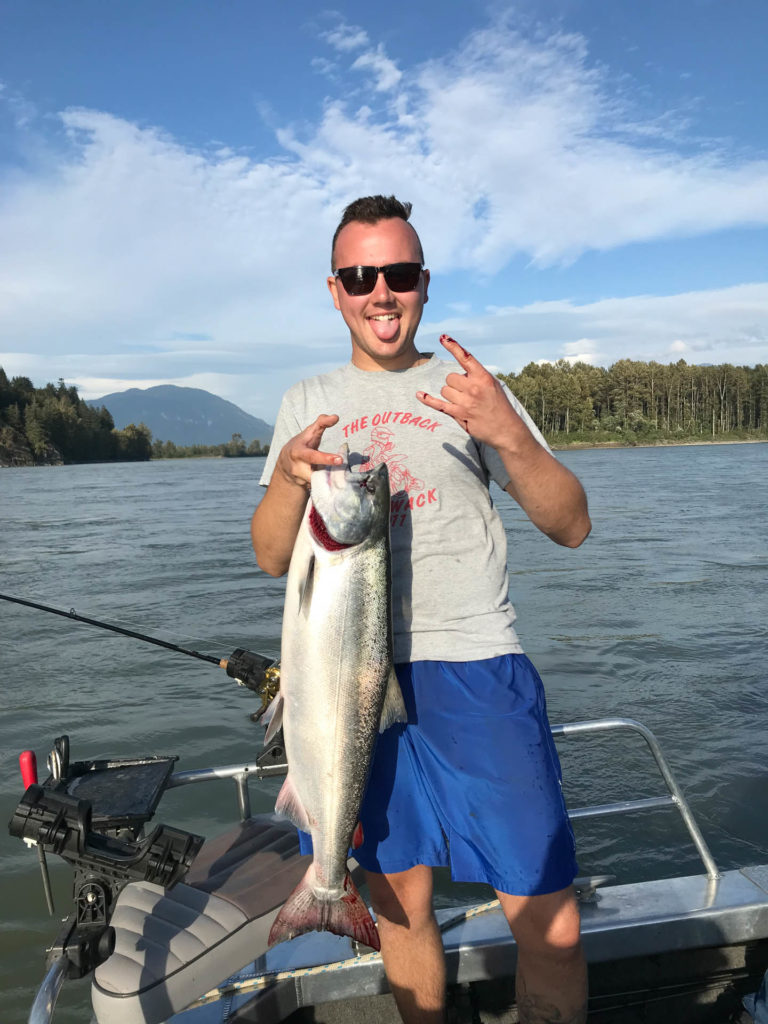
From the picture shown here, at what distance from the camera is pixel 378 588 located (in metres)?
2.43

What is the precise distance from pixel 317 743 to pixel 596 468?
5729 cm

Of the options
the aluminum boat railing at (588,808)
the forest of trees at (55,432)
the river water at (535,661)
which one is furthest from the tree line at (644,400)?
the aluminum boat railing at (588,808)

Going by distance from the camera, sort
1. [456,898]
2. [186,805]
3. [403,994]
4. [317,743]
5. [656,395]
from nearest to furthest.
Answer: [317,743], [403,994], [456,898], [186,805], [656,395]

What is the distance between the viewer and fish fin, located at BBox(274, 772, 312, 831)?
2551 mm

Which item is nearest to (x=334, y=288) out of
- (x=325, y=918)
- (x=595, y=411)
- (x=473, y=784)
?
(x=473, y=784)

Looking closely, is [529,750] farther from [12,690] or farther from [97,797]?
[12,690]

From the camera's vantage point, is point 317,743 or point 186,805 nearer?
point 317,743

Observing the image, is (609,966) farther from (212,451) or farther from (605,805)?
(212,451)

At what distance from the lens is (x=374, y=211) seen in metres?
2.74

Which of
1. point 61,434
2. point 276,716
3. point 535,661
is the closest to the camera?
point 276,716

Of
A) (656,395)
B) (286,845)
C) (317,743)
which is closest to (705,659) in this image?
(286,845)

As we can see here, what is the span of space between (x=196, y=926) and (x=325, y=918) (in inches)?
24.3

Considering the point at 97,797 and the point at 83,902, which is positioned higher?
the point at 97,797

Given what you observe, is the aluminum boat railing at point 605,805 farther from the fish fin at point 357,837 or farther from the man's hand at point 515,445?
the man's hand at point 515,445
